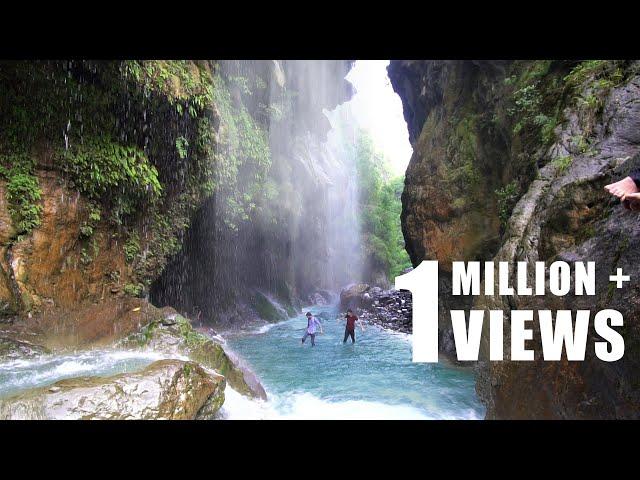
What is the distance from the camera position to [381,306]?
2119 centimetres

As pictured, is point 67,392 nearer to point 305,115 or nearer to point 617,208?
point 617,208

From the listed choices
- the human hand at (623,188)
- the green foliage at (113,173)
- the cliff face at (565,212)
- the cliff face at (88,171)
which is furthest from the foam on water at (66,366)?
the human hand at (623,188)

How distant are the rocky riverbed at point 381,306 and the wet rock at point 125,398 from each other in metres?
13.1

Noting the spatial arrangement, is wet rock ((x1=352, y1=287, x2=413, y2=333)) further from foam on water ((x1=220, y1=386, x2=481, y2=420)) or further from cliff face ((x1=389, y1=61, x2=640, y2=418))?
foam on water ((x1=220, y1=386, x2=481, y2=420))

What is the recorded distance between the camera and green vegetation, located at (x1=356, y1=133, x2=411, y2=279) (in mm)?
37938

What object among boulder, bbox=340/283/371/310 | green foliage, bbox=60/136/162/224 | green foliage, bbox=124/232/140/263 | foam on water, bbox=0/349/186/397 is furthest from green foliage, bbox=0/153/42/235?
boulder, bbox=340/283/371/310

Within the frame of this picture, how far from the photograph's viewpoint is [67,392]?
420cm

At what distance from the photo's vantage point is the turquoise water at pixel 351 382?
727 centimetres

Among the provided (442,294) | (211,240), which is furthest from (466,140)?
(211,240)

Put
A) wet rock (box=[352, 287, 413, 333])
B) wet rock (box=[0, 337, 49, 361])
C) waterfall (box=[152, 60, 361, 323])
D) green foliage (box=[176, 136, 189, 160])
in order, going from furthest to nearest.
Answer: wet rock (box=[352, 287, 413, 333])
waterfall (box=[152, 60, 361, 323])
green foliage (box=[176, 136, 189, 160])
wet rock (box=[0, 337, 49, 361])

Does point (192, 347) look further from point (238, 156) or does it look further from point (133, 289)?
point (238, 156)

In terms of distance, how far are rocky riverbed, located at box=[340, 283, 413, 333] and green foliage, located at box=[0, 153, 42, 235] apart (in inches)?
544

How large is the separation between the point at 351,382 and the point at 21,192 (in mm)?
8224

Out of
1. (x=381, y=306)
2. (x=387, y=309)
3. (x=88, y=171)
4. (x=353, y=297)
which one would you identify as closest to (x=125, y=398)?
(x=88, y=171)
